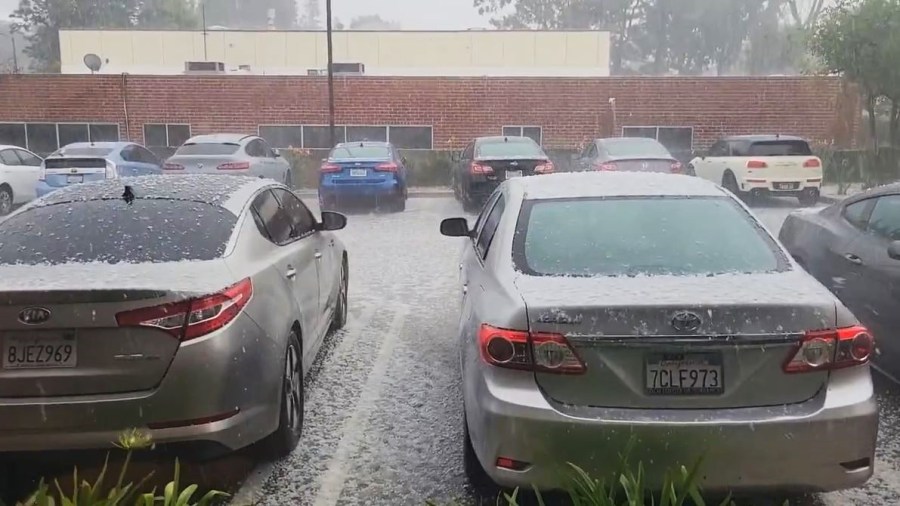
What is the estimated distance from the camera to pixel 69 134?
2550cm

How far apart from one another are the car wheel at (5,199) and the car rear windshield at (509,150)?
922 centimetres

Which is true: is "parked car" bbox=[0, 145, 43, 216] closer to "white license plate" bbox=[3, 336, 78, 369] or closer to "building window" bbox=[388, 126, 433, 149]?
"building window" bbox=[388, 126, 433, 149]

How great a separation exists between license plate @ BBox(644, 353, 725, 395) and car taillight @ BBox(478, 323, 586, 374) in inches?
11.0

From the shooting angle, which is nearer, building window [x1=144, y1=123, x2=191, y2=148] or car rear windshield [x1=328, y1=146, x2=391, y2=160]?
car rear windshield [x1=328, y1=146, x2=391, y2=160]

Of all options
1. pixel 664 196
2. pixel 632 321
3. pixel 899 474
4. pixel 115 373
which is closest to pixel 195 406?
pixel 115 373

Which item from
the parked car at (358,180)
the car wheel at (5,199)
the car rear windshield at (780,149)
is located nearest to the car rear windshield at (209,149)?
the parked car at (358,180)

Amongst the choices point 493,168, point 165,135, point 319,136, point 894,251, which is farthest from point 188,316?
point 165,135

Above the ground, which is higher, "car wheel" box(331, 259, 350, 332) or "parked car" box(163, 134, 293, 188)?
"parked car" box(163, 134, 293, 188)

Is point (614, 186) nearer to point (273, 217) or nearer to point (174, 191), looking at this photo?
point (273, 217)

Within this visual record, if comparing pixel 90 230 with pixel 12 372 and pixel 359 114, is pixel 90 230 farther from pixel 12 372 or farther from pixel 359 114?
pixel 359 114

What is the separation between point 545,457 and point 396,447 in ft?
5.17

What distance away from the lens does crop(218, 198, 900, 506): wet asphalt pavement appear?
13.3 feet

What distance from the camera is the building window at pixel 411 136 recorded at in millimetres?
25125

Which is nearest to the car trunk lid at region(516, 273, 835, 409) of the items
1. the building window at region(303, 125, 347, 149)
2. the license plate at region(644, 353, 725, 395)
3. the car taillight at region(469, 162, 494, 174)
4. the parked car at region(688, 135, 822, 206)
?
the license plate at region(644, 353, 725, 395)
